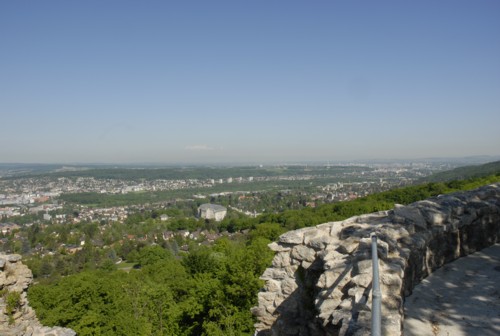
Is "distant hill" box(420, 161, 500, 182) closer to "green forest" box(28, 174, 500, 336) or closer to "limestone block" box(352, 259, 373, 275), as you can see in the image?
"green forest" box(28, 174, 500, 336)

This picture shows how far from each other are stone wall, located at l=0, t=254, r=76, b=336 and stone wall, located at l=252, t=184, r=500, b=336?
8.49m

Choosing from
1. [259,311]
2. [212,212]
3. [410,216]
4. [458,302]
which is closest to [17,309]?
[259,311]

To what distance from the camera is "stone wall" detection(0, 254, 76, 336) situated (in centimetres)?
1149

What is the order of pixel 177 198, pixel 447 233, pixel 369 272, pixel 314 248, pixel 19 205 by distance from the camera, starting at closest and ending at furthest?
1. pixel 369 272
2. pixel 447 233
3. pixel 314 248
4. pixel 19 205
5. pixel 177 198

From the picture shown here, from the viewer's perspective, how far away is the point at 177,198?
155 meters

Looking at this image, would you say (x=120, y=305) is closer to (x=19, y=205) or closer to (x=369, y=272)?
(x=369, y=272)

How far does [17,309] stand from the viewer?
12.5 metres

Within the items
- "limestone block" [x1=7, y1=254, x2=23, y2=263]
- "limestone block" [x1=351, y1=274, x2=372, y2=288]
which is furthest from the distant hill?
"limestone block" [x1=7, y1=254, x2=23, y2=263]

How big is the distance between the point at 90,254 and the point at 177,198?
94.8 meters

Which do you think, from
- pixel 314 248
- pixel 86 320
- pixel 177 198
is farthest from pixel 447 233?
pixel 177 198

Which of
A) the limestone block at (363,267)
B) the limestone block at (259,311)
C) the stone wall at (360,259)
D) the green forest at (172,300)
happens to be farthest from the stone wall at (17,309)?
the limestone block at (363,267)

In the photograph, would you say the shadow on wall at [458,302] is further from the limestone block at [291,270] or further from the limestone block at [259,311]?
the limestone block at [259,311]

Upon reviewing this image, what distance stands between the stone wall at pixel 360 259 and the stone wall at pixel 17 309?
27.9ft

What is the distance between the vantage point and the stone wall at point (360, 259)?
4.54m
